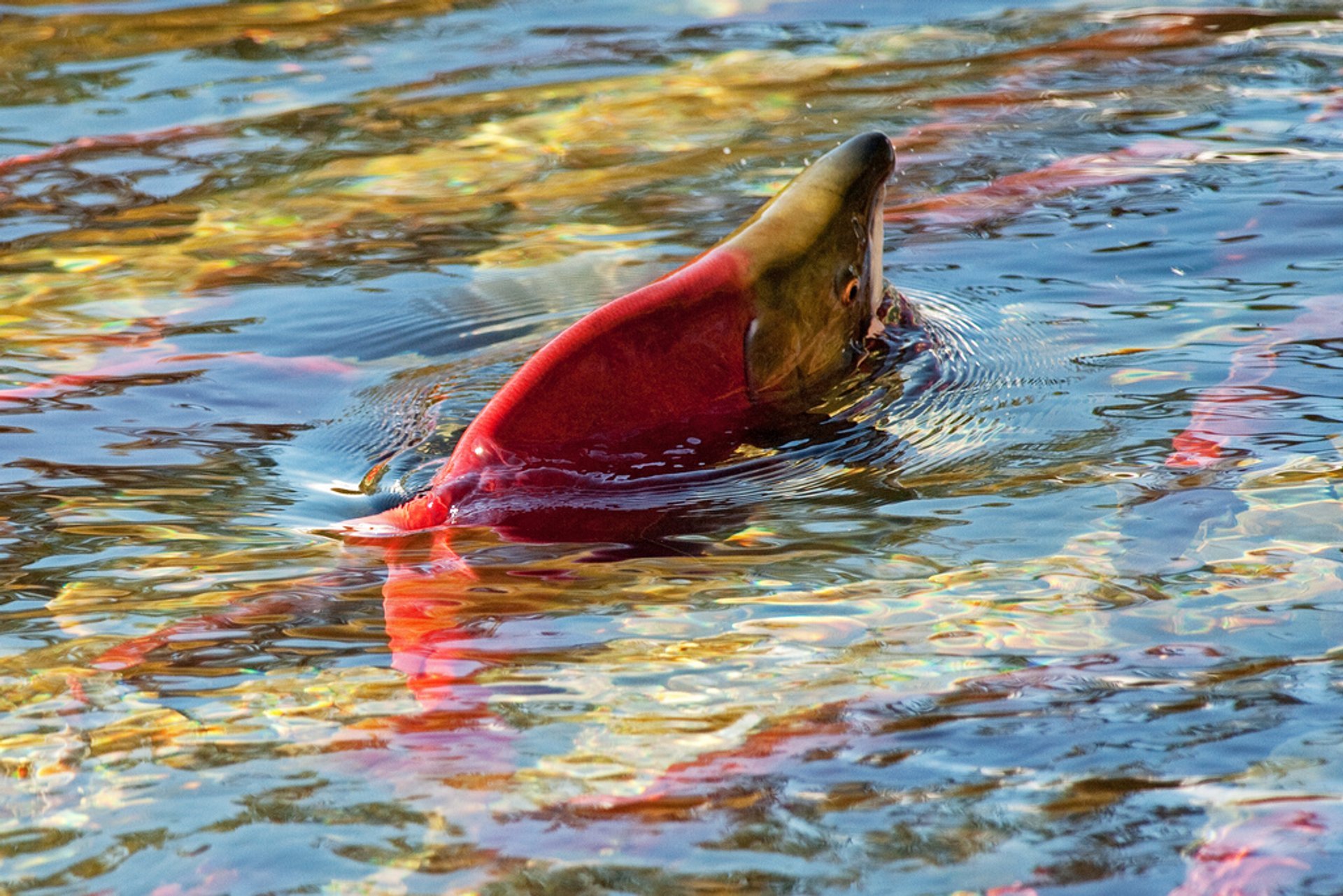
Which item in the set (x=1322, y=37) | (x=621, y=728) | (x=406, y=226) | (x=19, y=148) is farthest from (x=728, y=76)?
(x=621, y=728)

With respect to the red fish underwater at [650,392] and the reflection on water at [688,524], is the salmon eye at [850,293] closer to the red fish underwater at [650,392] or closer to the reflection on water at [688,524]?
the red fish underwater at [650,392]

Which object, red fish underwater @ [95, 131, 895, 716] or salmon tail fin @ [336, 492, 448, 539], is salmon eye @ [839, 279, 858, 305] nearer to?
red fish underwater @ [95, 131, 895, 716]

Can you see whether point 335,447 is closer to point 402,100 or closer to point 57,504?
point 57,504

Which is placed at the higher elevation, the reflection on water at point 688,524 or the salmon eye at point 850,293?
the salmon eye at point 850,293

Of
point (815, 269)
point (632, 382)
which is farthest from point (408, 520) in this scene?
point (815, 269)

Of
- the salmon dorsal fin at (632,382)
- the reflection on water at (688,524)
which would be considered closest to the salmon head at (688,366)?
the salmon dorsal fin at (632,382)

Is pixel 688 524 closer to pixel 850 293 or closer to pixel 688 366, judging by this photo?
pixel 688 366

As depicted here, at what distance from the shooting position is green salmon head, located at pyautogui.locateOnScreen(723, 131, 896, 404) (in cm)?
322

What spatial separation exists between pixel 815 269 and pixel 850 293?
0.16 meters

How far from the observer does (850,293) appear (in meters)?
3.43

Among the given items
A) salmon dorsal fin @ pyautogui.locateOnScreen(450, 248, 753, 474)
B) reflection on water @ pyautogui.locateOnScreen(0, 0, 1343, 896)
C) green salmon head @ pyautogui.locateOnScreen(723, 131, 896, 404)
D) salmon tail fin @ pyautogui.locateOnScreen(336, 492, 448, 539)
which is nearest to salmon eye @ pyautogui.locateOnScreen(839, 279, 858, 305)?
green salmon head @ pyautogui.locateOnScreen(723, 131, 896, 404)

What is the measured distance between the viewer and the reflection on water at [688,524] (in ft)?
6.54

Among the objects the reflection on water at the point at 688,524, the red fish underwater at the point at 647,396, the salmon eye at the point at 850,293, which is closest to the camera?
the reflection on water at the point at 688,524

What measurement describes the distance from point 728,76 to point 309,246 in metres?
2.43
